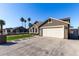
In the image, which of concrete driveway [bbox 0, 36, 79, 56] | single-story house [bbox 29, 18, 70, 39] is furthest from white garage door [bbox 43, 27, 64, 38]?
concrete driveway [bbox 0, 36, 79, 56]

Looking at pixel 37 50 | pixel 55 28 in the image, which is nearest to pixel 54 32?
pixel 55 28

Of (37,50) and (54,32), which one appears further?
(54,32)

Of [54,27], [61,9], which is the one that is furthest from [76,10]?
[54,27]

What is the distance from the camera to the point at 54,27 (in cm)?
1972

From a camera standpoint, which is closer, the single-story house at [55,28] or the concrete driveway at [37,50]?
the concrete driveway at [37,50]

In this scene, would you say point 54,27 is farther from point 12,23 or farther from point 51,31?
point 12,23

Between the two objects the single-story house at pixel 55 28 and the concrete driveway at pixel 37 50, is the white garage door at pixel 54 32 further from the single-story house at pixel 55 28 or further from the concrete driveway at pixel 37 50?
the concrete driveway at pixel 37 50

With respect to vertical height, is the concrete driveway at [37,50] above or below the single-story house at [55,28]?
below

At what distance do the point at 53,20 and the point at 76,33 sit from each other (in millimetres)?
4250

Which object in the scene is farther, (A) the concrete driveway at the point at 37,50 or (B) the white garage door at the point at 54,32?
(B) the white garage door at the point at 54,32

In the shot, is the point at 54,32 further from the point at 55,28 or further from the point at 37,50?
the point at 37,50

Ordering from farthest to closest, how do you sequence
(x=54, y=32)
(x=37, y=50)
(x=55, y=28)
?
(x=55, y=28), (x=54, y=32), (x=37, y=50)

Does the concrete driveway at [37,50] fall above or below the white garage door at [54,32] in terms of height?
below

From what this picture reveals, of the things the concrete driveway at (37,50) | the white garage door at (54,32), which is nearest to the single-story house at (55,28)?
Result: the white garage door at (54,32)
